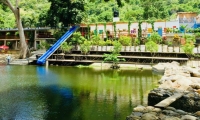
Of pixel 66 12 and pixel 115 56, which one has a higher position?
pixel 66 12

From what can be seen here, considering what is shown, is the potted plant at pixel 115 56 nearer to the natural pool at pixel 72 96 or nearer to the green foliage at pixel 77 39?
the green foliage at pixel 77 39

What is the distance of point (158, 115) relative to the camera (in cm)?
776

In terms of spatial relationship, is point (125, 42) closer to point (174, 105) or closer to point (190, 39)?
point (190, 39)

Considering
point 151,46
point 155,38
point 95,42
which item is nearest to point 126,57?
point 151,46

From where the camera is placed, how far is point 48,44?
31656 millimetres

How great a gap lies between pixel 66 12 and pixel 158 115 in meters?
24.4

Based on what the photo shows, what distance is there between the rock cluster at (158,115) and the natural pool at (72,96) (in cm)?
205

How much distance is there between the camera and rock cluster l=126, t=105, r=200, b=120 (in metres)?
7.38

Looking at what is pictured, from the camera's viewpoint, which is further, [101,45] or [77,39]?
[77,39]

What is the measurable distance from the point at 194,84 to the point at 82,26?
19.4m

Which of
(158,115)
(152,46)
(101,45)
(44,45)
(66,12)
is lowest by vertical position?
→ (158,115)

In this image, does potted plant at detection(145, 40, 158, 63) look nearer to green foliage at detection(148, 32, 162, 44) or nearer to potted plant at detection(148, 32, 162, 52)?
potted plant at detection(148, 32, 162, 52)

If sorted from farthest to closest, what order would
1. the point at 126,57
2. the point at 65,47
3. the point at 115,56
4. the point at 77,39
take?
1. the point at 77,39
2. the point at 65,47
3. the point at 126,57
4. the point at 115,56

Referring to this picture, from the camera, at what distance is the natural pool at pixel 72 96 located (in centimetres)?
1062
